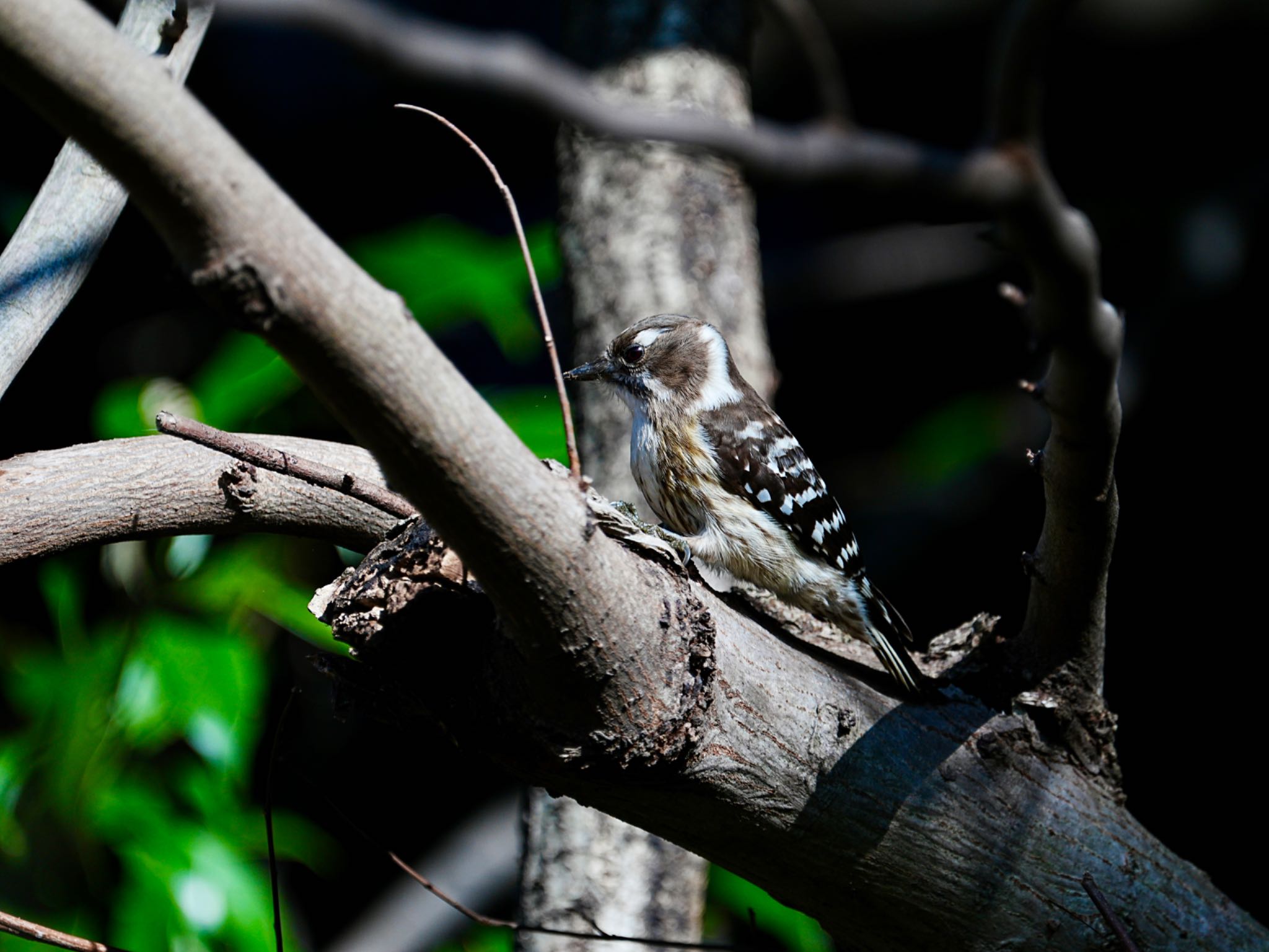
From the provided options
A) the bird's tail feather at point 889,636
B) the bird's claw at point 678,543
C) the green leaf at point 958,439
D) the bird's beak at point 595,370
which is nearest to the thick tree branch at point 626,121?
the bird's tail feather at point 889,636

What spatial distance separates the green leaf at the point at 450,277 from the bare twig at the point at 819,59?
2327 millimetres

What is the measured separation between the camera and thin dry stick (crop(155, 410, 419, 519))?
5.83 ft

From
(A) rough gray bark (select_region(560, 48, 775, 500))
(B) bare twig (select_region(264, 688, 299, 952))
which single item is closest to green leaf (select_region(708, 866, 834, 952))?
(A) rough gray bark (select_region(560, 48, 775, 500))

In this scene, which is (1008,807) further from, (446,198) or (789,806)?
(446,198)

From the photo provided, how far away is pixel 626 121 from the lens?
977 millimetres

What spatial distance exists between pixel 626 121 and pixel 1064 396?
75 centimetres

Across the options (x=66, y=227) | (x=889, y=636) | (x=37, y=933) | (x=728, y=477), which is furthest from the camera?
(x=728, y=477)

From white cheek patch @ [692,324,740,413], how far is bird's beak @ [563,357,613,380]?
289 millimetres

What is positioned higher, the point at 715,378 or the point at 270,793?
the point at 715,378

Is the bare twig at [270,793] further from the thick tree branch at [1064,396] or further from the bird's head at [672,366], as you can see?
the bird's head at [672,366]

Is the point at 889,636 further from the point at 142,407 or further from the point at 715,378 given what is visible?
the point at 142,407

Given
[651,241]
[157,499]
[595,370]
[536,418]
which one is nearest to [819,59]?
[157,499]

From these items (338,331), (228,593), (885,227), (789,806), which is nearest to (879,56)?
(885,227)

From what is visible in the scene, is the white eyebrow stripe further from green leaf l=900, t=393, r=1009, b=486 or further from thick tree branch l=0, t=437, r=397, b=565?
green leaf l=900, t=393, r=1009, b=486
